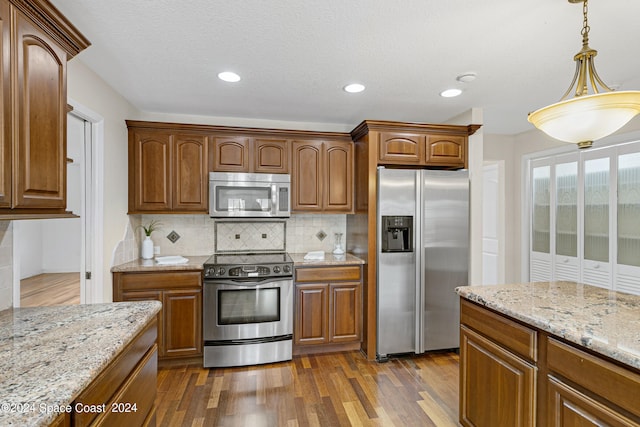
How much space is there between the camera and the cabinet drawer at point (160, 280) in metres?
2.75

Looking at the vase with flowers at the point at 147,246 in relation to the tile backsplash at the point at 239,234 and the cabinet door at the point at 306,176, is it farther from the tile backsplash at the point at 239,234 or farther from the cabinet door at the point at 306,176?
the cabinet door at the point at 306,176

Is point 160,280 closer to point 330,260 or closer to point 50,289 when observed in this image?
point 50,289

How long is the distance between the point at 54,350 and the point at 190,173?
226 centimetres

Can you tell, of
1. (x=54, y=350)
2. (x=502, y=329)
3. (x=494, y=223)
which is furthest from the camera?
(x=494, y=223)

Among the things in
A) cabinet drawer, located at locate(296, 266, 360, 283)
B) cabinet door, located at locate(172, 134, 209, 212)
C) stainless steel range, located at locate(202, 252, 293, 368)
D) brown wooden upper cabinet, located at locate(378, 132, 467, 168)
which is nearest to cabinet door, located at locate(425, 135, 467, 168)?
brown wooden upper cabinet, located at locate(378, 132, 467, 168)

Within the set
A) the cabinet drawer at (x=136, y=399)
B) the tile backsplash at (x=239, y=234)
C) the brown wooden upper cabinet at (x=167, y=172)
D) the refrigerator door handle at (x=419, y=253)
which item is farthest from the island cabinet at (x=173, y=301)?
the refrigerator door handle at (x=419, y=253)

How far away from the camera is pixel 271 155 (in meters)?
3.35

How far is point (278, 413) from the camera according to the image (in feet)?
7.25

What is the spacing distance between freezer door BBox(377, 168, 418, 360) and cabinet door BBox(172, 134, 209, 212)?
1.79 m

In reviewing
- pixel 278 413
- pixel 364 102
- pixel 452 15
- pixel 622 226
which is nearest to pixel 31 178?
pixel 278 413

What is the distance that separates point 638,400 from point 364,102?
8.94ft

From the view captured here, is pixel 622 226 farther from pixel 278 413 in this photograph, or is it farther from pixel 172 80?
pixel 172 80

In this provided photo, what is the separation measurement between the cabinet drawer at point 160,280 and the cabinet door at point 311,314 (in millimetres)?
976

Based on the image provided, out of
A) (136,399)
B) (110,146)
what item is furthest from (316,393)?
(110,146)
